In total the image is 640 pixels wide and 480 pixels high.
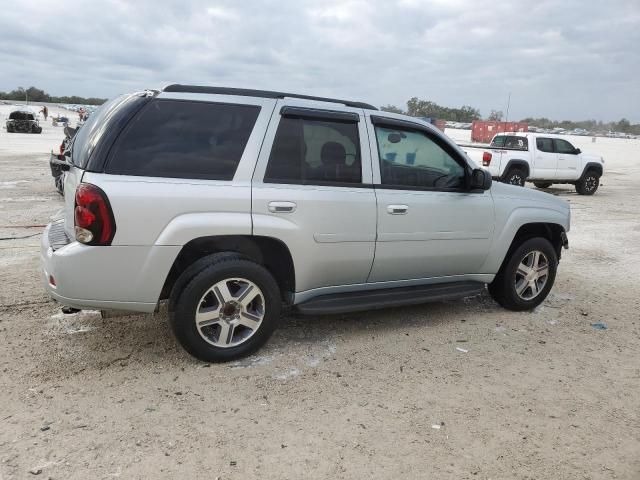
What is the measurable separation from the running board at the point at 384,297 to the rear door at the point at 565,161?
500 inches

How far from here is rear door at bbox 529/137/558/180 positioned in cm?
1552

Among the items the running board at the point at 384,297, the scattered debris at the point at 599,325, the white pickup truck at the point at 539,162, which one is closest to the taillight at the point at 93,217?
the running board at the point at 384,297

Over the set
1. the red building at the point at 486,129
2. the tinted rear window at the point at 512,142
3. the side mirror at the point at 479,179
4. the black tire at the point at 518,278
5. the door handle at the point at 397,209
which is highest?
the red building at the point at 486,129

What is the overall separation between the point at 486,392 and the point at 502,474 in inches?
34.4

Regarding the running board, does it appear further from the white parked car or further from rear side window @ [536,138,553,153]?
rear side window @ [536,138,553,153]

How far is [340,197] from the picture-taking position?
12.8 ft

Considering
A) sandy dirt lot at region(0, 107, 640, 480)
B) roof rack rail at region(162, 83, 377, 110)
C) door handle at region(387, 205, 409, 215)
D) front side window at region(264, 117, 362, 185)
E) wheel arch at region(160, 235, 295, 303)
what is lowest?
sandy dirt lot at region(0, 107, 640, 480)

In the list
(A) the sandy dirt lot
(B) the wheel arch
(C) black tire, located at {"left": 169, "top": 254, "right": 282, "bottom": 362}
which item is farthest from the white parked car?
(C) black tire, located at {"left": 169, "top": 254, "right": 282, "bottom": 362}

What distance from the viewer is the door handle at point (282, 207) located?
3.65 meters

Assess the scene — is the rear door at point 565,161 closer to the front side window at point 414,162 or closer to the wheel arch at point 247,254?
the front side window at point 414,162

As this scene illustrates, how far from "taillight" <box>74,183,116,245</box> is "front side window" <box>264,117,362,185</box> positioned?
106 centimetres

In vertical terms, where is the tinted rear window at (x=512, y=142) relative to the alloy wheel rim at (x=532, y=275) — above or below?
above

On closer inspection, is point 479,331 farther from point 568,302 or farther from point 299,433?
point 299,433

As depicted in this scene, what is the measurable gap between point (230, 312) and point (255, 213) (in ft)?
2.32
